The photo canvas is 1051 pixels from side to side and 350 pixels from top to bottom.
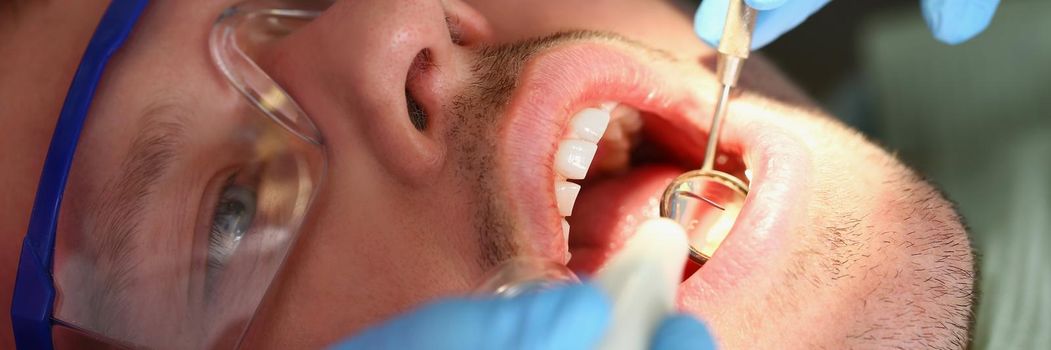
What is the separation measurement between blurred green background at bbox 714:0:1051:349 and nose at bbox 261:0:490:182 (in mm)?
936

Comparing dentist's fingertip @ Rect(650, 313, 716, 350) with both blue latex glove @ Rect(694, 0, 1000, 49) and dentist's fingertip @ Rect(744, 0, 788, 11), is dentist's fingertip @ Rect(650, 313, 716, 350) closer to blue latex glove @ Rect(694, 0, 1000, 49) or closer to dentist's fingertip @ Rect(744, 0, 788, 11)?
dentist's fingertip @ Rect(744, 0, 788, 11)

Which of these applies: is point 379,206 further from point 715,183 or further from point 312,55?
point 715,183

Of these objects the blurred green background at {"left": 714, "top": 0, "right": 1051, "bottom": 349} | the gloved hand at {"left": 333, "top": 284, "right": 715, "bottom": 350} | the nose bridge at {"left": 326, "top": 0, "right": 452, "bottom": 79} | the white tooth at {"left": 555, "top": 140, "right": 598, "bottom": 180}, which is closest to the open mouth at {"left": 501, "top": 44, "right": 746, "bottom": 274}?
the white tooth at {"left": 555, "top": 140, "right": 598, "bottom": 180}

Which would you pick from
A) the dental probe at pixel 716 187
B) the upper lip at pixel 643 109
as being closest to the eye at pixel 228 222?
the upper lip at pixel 643 109

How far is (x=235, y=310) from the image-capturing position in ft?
3.21

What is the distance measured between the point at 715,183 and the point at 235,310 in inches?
24.2

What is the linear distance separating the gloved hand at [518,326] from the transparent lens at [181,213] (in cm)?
38

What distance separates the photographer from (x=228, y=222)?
1.01 metres

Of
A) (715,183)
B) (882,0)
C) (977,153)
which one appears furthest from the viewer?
(882,0)

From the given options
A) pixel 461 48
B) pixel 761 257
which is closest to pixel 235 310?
pixel 461 48

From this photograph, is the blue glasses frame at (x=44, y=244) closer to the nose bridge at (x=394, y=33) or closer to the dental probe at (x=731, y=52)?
the nose bridge at (x=394, y=33)

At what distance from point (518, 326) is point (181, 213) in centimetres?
52

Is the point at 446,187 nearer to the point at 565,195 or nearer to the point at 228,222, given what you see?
the point at 565,195

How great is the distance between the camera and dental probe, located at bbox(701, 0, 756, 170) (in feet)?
3.33
